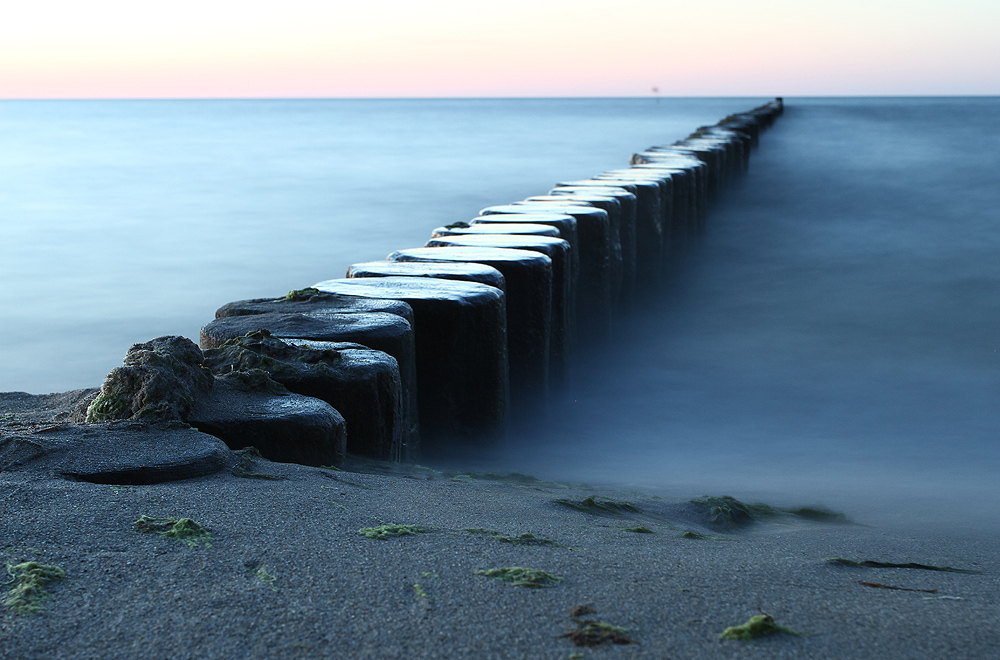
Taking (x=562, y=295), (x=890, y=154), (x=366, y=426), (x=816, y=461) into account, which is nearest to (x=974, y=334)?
(x=816, y=461)

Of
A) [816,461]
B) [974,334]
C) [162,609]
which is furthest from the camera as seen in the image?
[974,334]

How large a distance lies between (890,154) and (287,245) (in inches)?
508

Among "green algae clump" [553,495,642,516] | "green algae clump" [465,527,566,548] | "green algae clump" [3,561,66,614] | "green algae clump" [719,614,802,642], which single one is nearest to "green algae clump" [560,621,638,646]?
"green algae clump" [719,614,802,642]

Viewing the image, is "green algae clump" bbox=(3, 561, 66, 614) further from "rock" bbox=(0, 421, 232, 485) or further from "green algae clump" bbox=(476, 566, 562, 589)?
"green algae clump" bbox=(476, 566, 562, 589)

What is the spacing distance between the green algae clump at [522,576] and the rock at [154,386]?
35.3 inches

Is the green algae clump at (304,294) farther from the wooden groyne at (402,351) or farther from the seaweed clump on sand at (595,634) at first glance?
the seaweed clump on sand at (595,634)

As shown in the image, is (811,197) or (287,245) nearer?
(287,245)

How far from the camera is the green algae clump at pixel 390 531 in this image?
157 cm

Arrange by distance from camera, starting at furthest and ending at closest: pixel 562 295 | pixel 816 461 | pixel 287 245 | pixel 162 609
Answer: pixel 287 245, pixel 562 295, pixel 816 461, pixel 162 609

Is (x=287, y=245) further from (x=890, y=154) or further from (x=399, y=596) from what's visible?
(x=890, y=154)

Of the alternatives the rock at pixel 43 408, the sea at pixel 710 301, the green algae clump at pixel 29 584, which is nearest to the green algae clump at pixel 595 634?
the green algae clump at pixel 29 584

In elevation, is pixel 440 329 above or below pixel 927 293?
above

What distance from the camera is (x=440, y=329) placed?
9.89 feet

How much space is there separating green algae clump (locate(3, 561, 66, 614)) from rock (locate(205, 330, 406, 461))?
1.00 m
